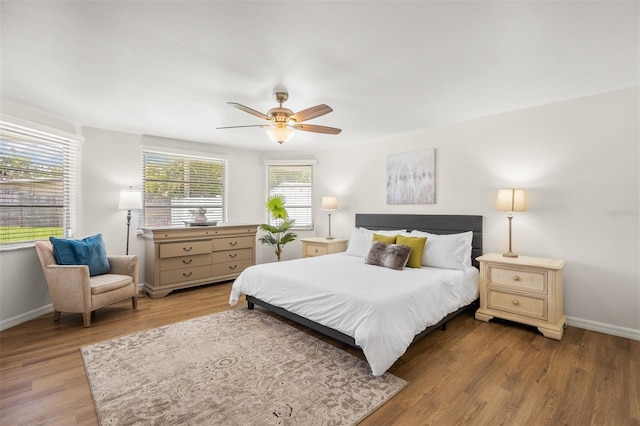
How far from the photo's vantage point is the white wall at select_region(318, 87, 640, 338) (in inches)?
117

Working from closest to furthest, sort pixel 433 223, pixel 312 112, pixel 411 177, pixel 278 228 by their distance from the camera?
pixel 312 112 < pixel 433 223 < pixel 411 177 < pixel 278 228

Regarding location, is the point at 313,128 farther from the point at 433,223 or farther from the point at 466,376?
the point at 466,376

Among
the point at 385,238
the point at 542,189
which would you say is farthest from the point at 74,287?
the point at 542,189

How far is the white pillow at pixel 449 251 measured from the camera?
11.7ft

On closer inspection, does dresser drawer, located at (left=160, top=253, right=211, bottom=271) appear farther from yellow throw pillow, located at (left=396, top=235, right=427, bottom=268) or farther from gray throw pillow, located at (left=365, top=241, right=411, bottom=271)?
yellow throw pillow, located at (left=396, top=235, right=427, bottom=268)

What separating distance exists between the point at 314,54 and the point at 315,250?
11.6 feet

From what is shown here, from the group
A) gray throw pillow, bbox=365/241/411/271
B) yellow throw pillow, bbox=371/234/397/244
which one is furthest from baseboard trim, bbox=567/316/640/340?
yellow throw pillow, bbox=371/234/397/244

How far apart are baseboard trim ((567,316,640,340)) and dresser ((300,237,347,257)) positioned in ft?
10.4

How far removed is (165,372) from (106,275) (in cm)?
205

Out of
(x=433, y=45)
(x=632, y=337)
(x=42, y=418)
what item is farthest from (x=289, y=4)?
(x=632, y=337)

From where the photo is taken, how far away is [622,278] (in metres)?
2.99

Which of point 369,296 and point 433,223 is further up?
point 433,223

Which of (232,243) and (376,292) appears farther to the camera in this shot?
(232,243)

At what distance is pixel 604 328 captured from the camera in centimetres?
308
